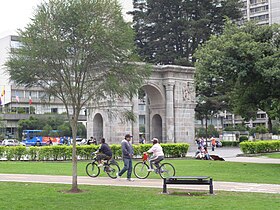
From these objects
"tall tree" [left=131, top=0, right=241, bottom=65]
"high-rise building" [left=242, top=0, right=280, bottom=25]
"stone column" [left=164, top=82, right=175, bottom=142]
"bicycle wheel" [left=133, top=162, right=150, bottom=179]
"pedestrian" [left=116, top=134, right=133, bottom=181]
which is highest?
"high-rise building" [left=242, top=0, right=280, bottom=25]

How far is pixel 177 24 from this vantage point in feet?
176

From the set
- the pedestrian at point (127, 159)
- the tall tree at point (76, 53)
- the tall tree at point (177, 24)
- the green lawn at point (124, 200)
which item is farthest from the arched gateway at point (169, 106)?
the green lawn at point (124, 200)

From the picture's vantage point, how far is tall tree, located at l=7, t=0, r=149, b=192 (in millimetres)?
14680

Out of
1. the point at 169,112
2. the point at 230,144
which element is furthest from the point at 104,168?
the point at 230,144

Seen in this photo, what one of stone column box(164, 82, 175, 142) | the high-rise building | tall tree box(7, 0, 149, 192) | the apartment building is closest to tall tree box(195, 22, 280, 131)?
tall tree box(7, 0, 149, 192)

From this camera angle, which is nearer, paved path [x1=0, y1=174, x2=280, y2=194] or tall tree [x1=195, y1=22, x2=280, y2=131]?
paved path [x1=0, y1=174, x2=280, y2=194]

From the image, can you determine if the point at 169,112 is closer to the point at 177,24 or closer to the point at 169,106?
the point at 169,106

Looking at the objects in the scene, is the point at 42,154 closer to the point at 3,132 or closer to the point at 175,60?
the point at 175,60

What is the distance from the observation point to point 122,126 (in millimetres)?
38031

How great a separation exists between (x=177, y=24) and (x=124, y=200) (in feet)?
142

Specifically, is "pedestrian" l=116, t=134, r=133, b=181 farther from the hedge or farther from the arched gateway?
the arched gateway

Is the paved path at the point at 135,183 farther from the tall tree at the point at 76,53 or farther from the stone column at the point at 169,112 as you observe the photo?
the stone column at the point at 169,112

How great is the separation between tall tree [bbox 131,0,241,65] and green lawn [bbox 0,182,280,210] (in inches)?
1577

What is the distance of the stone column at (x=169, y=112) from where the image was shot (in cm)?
4091
